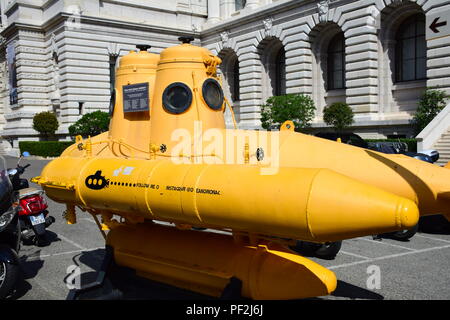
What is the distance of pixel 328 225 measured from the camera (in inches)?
178

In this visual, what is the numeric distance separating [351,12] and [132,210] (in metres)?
29.6

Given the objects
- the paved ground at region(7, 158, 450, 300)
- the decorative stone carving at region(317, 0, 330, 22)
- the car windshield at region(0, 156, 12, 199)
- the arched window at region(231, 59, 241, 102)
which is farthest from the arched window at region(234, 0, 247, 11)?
the car windshield at region(0, 156, 12, 199)

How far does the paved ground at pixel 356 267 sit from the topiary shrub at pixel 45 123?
103ft

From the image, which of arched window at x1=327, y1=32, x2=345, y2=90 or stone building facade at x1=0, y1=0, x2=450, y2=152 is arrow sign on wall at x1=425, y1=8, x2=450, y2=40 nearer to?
stone building facade at x1=0, y1=0, x2=450, y2=152

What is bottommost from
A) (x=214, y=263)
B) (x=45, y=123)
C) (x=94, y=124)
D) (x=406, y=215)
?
(x=214, y=263)

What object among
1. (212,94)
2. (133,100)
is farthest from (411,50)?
(133,100)

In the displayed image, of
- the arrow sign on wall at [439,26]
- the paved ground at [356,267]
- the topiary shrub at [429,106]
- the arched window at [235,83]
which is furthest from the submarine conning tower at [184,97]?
the arched window at [235,83]

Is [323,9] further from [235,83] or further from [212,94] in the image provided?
[212,94]

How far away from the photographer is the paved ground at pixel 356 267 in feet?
22.9

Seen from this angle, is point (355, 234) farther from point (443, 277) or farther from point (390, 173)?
point (443, 277)


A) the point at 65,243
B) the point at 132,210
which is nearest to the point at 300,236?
the point at 132,210

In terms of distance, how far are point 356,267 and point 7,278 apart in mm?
5682

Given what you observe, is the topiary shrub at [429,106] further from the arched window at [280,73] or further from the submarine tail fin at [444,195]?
the submarine tail fin at [444,195]

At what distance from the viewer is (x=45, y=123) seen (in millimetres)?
40438
